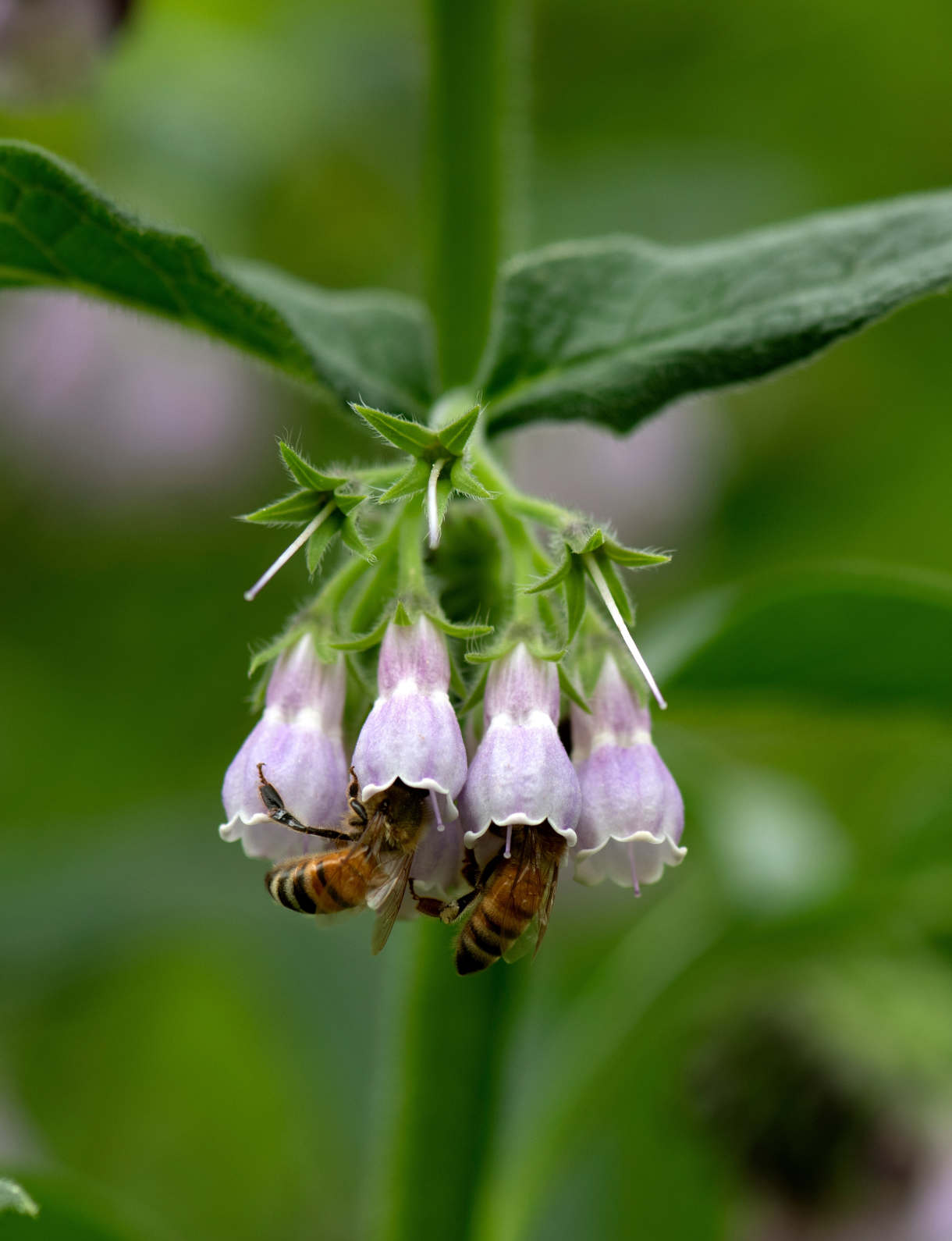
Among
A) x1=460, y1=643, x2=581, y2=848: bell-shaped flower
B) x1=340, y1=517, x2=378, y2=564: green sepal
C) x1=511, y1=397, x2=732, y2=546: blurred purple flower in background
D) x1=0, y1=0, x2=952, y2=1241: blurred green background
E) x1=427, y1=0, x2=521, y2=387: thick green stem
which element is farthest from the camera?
x1=511, y1=397, x2=732, y2=546: blurred purple flower in background

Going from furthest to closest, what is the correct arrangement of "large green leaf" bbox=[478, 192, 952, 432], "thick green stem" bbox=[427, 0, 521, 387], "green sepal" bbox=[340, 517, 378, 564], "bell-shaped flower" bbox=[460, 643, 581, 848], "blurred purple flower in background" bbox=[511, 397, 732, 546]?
1. "blurred purple flower in background" bbox=[511, 397, 732, 546]
2. "thick green stem" bbox=[427, 0, 521, 387]
3. "large green leaf" bbox=[478, 192, 952, 432]
4. "green sepal" bbox=[340, 517, 378, 564]
5. "bell-shaped flower" bbox=[460, 643, 581, 848]

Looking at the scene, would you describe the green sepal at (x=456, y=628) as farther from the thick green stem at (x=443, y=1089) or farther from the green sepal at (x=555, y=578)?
the thick green stem at (x=443, y=1089)

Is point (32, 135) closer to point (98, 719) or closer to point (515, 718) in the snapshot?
point (98, 719)

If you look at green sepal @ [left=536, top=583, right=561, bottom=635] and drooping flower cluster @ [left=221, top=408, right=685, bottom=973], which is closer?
drooping flower cluster @ [left=221, top=408, right=685, bottom=973]

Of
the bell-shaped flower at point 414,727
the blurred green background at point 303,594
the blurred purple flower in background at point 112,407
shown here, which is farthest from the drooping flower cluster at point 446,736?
the blurred purple flower in background at point 112,407

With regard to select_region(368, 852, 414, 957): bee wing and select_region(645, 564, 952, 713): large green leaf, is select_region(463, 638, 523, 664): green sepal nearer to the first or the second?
select_region(368, 852, 414, 957): bee wing

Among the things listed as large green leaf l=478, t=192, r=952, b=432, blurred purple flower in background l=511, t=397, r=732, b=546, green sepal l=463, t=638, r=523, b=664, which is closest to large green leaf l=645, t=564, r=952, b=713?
large green leaf l=478, t=192, r=952, b=432

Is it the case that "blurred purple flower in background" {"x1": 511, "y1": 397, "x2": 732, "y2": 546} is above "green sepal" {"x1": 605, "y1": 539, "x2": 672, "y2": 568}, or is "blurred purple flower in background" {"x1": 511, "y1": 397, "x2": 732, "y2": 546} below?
above

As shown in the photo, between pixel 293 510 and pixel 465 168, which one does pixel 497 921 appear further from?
pixel 465 168
